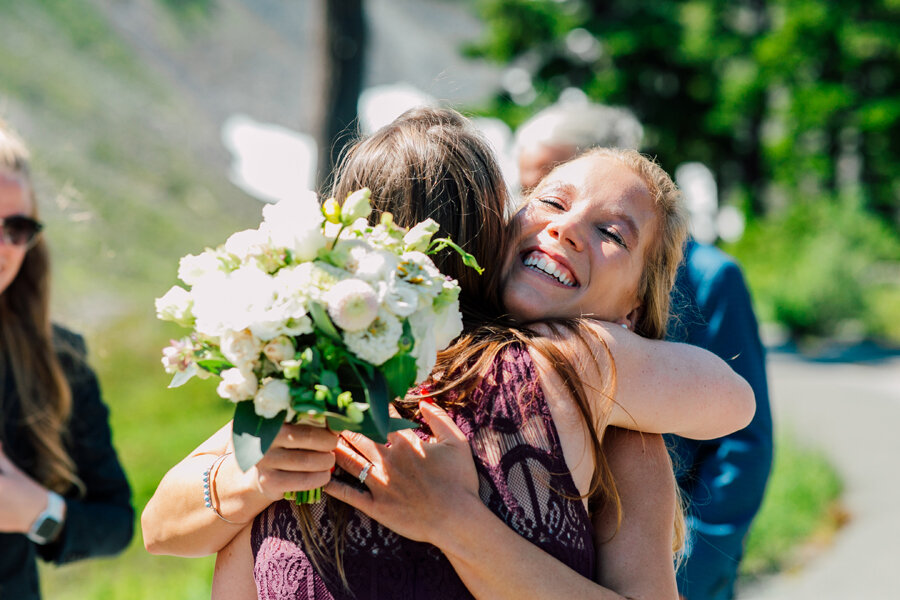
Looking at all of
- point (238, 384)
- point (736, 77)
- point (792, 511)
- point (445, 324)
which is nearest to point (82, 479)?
point (238, 384)

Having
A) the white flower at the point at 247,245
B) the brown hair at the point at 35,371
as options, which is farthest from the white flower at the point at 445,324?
the brown hair at the point at 35,371

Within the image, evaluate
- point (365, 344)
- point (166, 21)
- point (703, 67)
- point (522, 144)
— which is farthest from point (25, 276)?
point (703, 67)

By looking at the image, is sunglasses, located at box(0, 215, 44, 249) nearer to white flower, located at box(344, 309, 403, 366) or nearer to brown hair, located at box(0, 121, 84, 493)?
brown hair, located at box(0, 121, 84, 493)

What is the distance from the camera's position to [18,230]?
2625mm

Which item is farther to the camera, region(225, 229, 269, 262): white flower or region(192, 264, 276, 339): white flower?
region(225, 229, 269, 262): white flower

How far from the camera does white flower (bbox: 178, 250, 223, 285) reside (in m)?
1.43

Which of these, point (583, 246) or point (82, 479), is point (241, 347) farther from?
point (82, 479)

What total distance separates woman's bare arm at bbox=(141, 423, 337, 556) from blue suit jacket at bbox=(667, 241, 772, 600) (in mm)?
1523

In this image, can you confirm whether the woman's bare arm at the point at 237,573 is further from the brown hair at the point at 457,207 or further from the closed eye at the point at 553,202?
the closed eye at the point at 553,202

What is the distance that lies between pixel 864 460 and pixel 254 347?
321 inches

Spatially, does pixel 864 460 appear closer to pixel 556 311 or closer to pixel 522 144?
pixel 522 144

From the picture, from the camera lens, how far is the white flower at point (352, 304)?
4.25 feet

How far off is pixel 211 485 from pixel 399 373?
0.53m

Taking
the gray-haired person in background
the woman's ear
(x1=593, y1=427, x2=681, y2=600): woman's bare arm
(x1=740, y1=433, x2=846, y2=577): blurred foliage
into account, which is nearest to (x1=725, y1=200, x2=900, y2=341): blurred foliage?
(x1=740, y1=433, x2=846, y2=577): blurred foliage
